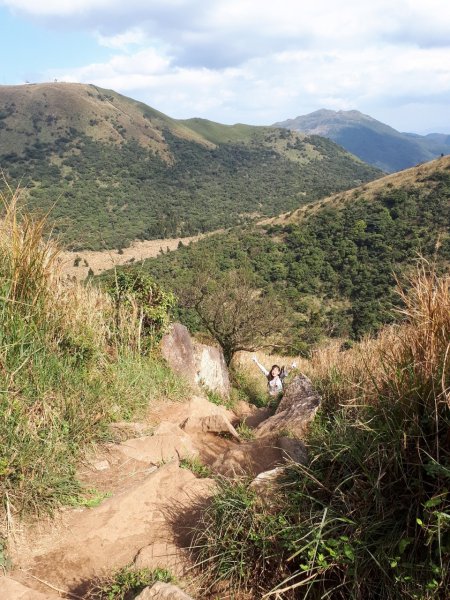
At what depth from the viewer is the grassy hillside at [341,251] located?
35094 mm

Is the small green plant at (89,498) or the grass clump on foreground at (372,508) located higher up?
the grass clump on foreground at (372,508)

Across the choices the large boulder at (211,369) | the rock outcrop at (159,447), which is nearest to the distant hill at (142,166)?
the large boulder at (211,369)

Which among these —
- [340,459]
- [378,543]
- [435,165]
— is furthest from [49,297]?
[435,165]

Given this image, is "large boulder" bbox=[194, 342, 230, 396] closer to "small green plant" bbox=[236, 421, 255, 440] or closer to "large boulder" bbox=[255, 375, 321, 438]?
"large boulder" bbox=[255, 375, 321, 438]

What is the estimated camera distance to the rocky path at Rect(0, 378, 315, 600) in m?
2.47

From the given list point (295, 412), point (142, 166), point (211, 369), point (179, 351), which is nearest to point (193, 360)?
point (179, 351)

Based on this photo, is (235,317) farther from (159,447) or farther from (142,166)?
(142,166)

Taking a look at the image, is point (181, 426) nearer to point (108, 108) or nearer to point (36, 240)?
point (36, 240)

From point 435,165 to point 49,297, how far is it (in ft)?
179

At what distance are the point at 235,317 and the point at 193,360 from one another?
6.25 m

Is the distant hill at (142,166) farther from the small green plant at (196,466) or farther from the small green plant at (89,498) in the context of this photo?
the small green plant at (89,498)

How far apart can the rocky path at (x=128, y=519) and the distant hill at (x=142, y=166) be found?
58.7m

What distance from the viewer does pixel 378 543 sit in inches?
82.7

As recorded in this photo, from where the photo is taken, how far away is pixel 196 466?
12.3 feet
